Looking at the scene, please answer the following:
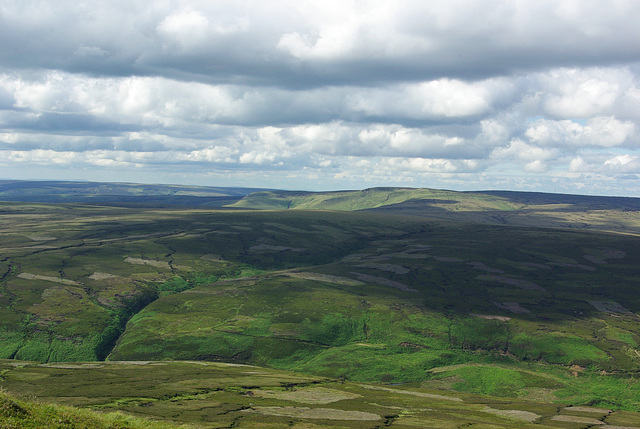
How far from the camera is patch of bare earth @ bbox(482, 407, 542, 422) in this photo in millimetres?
75175

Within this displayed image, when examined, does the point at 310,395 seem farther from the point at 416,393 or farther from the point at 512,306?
the point at 512,306

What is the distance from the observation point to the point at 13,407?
28656mm

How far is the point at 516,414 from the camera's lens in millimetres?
78188

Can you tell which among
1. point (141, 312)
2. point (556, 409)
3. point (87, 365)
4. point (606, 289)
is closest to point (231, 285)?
point (141, 312)

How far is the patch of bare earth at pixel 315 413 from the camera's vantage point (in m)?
63.5

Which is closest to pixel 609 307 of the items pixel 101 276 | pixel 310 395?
pixel 310 395

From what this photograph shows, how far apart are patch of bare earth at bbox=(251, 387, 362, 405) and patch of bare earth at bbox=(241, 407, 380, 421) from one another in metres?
6.65

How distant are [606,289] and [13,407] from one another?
20909 centimetres

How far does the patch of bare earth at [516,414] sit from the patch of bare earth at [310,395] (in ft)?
75.0

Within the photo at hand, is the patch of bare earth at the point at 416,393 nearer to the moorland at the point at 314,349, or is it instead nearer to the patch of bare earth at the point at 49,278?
the moorland at the point at 314,349

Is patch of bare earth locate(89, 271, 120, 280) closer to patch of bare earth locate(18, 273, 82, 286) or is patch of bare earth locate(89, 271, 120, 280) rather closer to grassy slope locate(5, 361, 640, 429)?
patch of bare earth locate(18, 273, 82, 286)

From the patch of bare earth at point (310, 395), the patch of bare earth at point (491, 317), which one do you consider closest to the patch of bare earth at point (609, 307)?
the patch of bare earth at point (491, 317)

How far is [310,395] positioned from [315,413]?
15.7m

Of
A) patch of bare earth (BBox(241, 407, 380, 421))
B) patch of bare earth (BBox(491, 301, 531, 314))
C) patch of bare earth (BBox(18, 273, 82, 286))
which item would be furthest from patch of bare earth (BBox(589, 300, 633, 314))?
patch of bare earth (BBox(18, 273, 82, 286))
